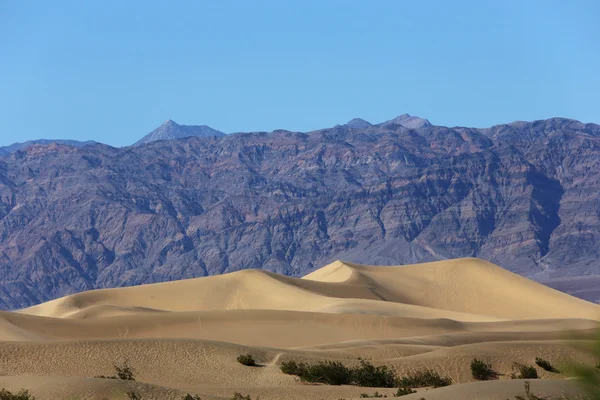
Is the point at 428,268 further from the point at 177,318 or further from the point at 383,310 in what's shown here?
the point at 177,318

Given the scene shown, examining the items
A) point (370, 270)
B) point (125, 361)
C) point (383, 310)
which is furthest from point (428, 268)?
point (125, 361)

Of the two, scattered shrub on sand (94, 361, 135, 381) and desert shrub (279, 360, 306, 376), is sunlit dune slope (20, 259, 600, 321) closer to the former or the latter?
desert shrub (279, 360, 306, 376)

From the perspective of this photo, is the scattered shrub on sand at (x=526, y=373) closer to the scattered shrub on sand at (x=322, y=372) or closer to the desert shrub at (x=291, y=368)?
the scattered shrub on sand at (x=322, y=372)

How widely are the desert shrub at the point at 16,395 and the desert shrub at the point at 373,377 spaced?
841cm

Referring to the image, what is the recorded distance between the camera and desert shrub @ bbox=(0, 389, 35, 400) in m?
18.5

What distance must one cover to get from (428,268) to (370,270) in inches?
180

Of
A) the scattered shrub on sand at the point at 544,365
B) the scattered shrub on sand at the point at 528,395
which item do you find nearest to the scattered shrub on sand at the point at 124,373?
the scattered shrub on sand at the point at 528,395

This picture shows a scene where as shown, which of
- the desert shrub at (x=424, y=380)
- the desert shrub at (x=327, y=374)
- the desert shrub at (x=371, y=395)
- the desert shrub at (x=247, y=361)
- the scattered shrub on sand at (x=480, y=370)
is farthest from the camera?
the scattered shrub on sand at (x=480, y=370)

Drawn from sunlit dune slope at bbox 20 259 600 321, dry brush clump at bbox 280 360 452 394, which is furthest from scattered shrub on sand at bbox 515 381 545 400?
sunlit dune slope at bbox 20 259 600 321

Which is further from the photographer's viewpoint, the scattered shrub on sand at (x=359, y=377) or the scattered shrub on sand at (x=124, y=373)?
the scattered shrub on sand at (x=359, y=377)

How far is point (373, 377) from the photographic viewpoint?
25344mm

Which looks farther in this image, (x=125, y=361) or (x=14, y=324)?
(x=14, y=324)

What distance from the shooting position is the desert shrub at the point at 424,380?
25141mm

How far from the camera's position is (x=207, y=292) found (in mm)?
77812
